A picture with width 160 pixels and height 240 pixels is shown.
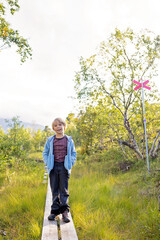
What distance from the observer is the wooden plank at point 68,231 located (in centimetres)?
Result: 271

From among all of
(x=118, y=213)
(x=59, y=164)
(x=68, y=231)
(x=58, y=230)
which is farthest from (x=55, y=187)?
(x=118, y=213)

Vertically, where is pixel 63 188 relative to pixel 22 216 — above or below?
above

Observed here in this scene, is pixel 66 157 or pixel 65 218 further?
pixel 66 157

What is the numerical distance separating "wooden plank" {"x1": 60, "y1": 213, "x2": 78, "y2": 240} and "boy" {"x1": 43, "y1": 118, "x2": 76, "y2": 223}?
23 centimetres

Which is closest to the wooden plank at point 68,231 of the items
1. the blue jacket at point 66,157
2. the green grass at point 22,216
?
the green grass at point 22,216

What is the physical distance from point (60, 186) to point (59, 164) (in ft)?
1.35

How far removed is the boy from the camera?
3.39m

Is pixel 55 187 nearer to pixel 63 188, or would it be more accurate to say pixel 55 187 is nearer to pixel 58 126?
pixel 63 188

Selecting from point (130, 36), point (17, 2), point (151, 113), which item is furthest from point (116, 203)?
point (130, 36)

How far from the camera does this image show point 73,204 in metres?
3.97

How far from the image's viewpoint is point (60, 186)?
3.45m

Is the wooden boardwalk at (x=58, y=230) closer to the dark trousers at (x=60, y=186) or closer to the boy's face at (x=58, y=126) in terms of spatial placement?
the dark trousers at (x=60, y=186)

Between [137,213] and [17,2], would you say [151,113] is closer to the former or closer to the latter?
[137,213]

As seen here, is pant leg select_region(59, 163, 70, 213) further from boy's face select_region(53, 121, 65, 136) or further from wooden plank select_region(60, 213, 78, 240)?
boy's face select_region(53, 121, 65, 136)
